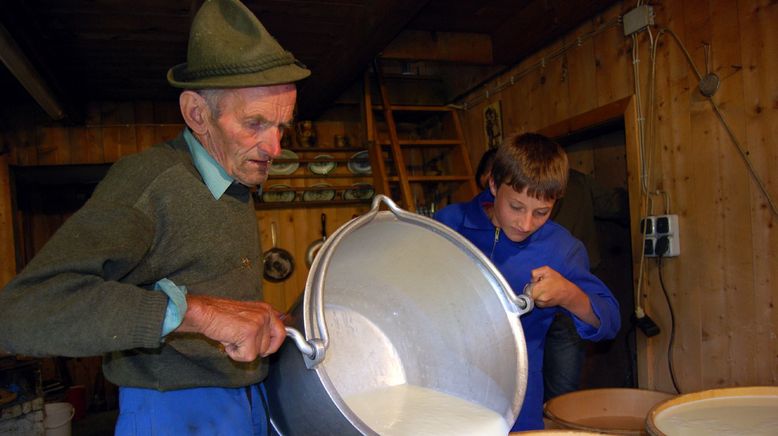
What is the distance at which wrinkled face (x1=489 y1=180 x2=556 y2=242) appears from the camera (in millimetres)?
1357

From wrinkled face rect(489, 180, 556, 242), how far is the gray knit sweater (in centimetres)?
62

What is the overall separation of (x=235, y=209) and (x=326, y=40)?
2339mm

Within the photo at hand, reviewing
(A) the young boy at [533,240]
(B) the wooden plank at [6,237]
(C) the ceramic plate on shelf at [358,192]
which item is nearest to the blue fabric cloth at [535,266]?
(A) the young boy at [533,240]

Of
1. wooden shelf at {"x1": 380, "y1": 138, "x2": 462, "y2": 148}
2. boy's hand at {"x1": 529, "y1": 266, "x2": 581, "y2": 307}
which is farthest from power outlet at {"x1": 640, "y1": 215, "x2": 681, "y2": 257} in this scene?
wooden shelf at {"x1": 380, "y1": 138, "x2": 462, "y2": 148}

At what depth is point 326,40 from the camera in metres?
3.14

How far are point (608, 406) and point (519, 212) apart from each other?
1.02 meters

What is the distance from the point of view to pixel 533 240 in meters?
1.46

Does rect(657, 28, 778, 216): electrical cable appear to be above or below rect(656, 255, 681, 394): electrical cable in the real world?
above

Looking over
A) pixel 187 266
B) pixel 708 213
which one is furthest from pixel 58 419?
pixel 708 213

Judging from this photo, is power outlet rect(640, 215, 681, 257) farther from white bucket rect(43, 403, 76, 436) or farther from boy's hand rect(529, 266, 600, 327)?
white bucket rect(43, 403, 76, 436)

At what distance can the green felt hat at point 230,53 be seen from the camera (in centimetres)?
90

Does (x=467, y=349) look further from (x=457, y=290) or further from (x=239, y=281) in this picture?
(x=239, y=281)

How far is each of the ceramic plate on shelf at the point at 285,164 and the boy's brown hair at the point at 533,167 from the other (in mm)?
2850

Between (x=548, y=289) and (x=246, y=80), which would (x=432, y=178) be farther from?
(x=246, y=80)
